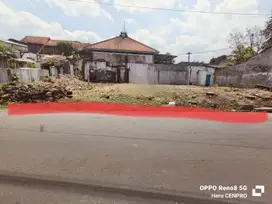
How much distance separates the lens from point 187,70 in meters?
21.5

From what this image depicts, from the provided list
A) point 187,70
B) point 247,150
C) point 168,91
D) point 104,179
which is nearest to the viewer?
A: point 104,179

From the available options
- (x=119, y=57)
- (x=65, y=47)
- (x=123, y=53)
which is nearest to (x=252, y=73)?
(x=123, y=53)

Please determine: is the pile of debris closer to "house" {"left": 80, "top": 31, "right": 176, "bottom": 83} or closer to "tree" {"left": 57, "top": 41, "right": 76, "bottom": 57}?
"house" {"left": 80, "top": 31, "right": 176, "bottom": 83}

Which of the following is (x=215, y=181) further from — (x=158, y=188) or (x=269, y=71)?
(x=269, y=71)

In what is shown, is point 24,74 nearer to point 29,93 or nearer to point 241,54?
point 29,93

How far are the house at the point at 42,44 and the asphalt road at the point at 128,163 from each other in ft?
135

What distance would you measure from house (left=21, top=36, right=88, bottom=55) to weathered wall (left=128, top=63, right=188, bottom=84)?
87.1 ft

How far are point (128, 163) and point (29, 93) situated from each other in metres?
9.53

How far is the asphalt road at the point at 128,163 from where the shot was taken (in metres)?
2.62

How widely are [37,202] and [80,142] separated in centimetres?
220

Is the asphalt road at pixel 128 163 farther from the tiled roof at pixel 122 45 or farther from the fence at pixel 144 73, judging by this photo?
the tiled roof at pixel 122 45

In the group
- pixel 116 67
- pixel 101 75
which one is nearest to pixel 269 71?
pixel 116 67

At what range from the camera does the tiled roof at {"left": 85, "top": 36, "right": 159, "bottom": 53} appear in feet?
82.0

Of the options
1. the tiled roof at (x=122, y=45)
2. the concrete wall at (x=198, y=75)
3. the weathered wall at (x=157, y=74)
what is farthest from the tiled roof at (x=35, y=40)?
the concrete wall at (x=198, y=75)
